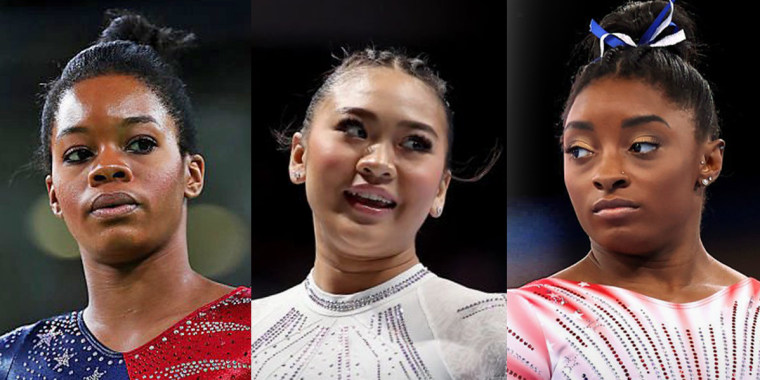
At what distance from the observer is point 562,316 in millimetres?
2908

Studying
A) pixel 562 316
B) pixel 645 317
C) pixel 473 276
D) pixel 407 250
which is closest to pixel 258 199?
pixel 407 250

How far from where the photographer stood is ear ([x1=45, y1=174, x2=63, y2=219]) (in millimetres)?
3059

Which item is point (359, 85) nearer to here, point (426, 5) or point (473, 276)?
point (426, 5)

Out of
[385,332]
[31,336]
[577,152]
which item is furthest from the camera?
[31,336]

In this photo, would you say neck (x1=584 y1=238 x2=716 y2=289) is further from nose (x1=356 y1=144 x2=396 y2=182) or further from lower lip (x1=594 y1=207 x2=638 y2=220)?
nose (x1=356 y1=144 x2=396 y2=182)

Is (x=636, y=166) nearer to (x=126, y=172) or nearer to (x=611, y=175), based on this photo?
(x=611, y=175)

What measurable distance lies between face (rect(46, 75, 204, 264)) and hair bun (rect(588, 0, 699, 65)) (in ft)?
4.43

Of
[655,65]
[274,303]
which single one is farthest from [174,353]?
[655,65]

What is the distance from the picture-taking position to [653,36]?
9.63ft

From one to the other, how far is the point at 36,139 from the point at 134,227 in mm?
473

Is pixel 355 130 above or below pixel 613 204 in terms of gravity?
above

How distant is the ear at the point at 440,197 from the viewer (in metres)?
2.90

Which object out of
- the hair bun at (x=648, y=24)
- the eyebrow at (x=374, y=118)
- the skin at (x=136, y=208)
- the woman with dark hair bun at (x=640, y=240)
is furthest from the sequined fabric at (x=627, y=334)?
the skin at (x=136, y=208)

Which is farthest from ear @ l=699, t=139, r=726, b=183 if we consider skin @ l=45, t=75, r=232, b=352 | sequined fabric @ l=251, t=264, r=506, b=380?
skin @ l=45, t=75, r=232, b=352
